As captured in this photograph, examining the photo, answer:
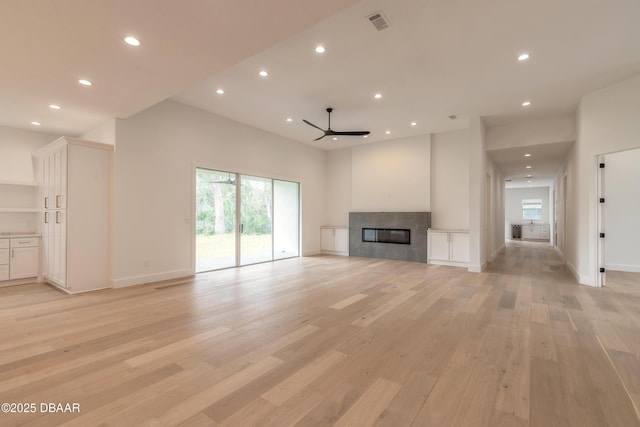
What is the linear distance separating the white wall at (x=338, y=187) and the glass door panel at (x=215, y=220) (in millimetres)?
3719

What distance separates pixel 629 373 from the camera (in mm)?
2293

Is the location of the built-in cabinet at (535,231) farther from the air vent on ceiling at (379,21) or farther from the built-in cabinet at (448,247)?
the air vent on ceiling at (379,21)

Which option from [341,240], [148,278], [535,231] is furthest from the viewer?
[535,231]

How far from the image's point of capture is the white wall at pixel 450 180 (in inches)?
293

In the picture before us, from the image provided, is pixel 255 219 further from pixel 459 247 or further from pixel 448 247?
pixel 459 247

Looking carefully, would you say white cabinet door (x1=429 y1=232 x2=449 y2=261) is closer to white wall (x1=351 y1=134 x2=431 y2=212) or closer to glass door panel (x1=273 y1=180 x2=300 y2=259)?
white wall (x1=351 y1=134 x2=431 y2=212)

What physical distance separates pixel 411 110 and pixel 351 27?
315 cm

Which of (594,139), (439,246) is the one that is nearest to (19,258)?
(439,246)

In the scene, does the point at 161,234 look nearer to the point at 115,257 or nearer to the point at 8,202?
the point at 115,257

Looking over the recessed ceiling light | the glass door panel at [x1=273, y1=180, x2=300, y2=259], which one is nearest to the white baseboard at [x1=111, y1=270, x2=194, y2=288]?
the glass door panel at [x1=273, y1=180, x2=300, y2=259]

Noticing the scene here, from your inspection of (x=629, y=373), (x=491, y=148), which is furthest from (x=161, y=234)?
(x=491, y=148)

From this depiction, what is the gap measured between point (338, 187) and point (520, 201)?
1331 cm

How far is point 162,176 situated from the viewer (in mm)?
5516

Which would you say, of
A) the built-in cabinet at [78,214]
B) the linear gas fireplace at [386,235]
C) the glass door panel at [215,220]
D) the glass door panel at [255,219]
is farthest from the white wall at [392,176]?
the built-in cabinet at [78,214]
